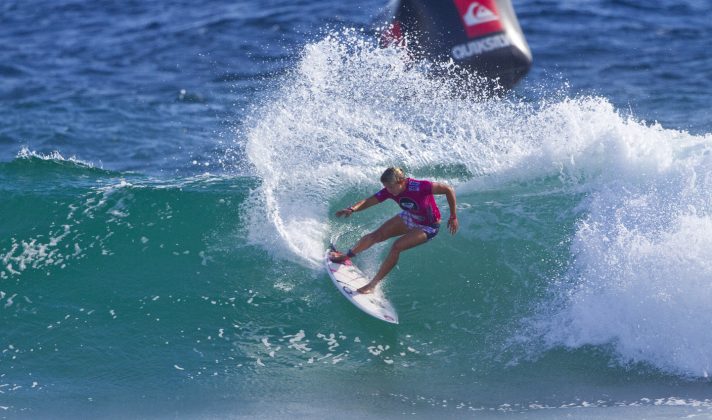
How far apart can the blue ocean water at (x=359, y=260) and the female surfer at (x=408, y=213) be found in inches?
22.3

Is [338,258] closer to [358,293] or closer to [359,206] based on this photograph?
[358,293]

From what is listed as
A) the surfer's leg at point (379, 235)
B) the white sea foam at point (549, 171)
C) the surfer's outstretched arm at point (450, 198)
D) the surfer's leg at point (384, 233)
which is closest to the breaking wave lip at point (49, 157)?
the white sea foam at point (549, 171)

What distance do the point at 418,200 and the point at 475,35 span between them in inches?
112

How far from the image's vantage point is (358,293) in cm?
890

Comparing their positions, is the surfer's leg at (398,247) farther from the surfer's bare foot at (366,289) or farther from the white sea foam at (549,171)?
the white sea foam at (549,171)

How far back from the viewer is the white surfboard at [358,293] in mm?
8664

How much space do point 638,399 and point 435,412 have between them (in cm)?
174

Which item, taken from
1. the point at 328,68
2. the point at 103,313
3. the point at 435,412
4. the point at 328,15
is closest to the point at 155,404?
the point at 103,313

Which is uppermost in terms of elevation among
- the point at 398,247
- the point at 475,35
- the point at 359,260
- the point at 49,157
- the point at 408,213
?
the point at 475,35

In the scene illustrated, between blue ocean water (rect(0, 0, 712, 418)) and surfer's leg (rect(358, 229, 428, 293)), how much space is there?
38cm

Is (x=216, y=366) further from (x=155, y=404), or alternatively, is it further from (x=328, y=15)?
(x=328, y=15)

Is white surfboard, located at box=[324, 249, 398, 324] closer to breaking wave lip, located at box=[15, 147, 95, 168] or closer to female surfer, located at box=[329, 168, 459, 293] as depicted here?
female surfer, located at box=[329, 168, 459, 293]

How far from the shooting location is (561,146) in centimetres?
1095

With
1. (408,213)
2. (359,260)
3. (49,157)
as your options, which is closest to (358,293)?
(359,260)
